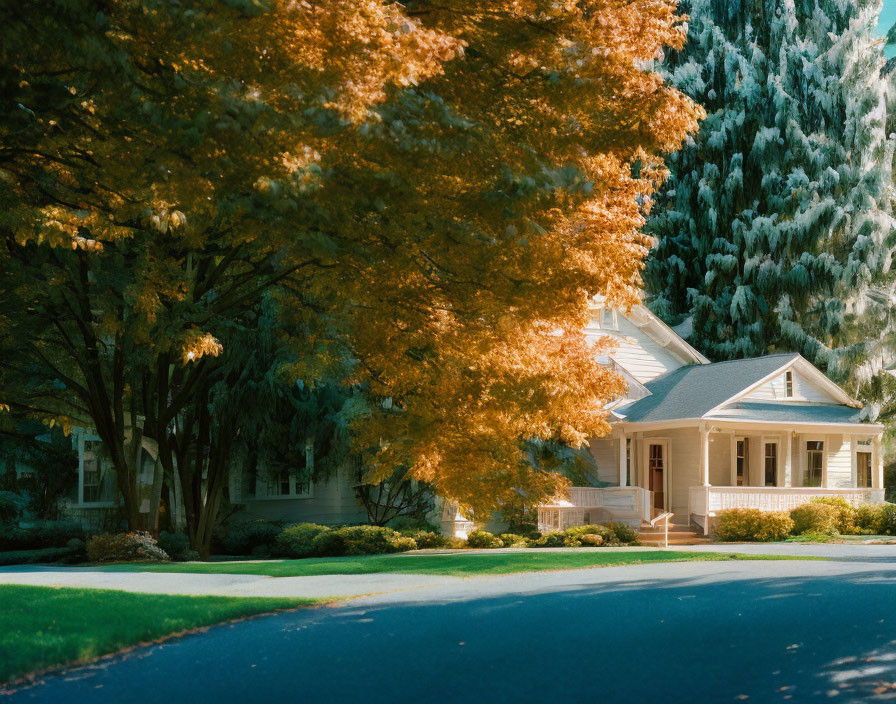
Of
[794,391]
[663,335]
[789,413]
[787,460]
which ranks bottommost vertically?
[787,460]

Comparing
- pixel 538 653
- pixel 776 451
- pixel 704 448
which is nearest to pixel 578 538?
pixel 704 448

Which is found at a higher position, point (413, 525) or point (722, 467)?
point (722, 467)

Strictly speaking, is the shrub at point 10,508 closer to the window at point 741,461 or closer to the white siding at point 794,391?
the white siding at point 794,391

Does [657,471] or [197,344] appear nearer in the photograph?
[197,344]

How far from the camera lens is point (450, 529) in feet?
85.7

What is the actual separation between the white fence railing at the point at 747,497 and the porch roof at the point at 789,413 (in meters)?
1.94

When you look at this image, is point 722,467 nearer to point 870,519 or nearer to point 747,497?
point 747,497

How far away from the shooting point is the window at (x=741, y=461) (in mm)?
31472

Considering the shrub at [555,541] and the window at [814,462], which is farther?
the window at [814,462]

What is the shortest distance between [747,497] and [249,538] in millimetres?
13323

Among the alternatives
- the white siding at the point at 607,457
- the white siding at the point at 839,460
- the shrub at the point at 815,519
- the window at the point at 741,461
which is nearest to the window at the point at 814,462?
the white siding at the point at 839,460

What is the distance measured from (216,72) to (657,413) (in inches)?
887

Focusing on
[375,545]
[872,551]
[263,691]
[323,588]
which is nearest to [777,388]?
[872,551]

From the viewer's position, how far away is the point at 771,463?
31.7 meters
